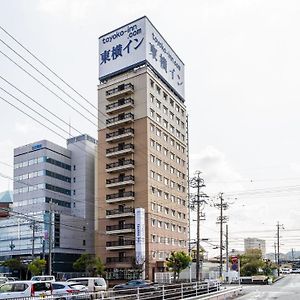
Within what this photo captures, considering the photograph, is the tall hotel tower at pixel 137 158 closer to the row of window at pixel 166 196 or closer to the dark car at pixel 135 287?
the row of window at pixel 166 196

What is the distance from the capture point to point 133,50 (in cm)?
9062

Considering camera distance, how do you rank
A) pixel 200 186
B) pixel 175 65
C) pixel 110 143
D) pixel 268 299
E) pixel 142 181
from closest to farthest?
pixel 268 299 → pixel 200 186 → pixel 142 181 → pixel 110 143 → pixel 175 65

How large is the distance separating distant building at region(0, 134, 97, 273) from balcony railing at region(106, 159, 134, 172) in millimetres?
15425

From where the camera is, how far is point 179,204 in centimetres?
9675

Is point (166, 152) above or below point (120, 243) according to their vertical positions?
above

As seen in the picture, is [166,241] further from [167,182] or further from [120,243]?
[167,182]

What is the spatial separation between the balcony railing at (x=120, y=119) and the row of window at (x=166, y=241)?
69.0 feet

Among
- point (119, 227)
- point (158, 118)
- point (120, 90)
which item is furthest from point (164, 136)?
point (119, 227)

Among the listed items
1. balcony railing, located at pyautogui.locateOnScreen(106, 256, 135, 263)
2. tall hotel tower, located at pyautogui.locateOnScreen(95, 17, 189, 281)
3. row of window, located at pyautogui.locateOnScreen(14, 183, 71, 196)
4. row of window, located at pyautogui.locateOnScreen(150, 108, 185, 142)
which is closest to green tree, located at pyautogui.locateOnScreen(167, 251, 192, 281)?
tall hotel tower, located at pyautogui.locateOnScreen(95, 17, 189, 281)

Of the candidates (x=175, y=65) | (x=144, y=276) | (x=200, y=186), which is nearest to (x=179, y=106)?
(x=175, y=65)

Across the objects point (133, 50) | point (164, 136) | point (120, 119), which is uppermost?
point (133, 50)

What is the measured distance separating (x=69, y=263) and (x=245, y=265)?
111ft

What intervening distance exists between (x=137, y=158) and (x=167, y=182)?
31.3 feet

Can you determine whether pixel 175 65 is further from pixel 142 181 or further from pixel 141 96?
pixel 142 181
